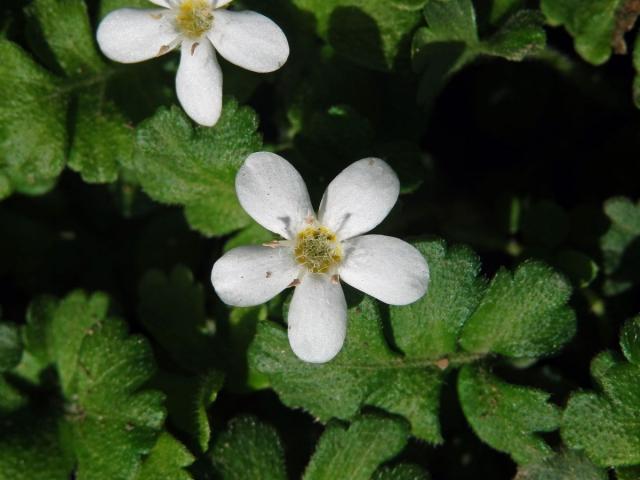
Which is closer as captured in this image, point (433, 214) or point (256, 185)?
point (256, 185)

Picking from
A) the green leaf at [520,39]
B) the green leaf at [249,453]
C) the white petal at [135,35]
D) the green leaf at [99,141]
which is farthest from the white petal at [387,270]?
the green leaf at [99,141]

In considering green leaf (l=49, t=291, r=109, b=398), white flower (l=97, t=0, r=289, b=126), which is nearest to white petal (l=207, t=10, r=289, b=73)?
white flower (l=97, t=0, r=289, b=126)

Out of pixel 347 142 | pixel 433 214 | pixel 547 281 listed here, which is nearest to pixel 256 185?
pixel 347 142

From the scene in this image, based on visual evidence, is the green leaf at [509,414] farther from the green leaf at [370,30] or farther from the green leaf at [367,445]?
the green leaf at [370,30]

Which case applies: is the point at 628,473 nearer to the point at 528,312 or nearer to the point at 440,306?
the point at 528,312

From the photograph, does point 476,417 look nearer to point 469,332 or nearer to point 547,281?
point 469,332

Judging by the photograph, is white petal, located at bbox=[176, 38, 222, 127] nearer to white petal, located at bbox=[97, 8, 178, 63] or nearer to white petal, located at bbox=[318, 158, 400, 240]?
white petal, located at bbox=[97, 8, 178, 63]
